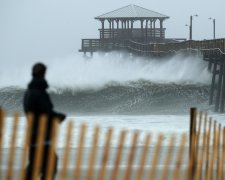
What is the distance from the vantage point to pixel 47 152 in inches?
260

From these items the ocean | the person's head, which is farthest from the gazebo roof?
the person's head

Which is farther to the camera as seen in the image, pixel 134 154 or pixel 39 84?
pixel 134 154

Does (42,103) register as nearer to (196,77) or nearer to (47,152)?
(47,152)

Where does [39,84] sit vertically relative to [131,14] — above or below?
below

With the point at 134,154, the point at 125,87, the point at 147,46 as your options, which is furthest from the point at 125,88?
the point at 134,154

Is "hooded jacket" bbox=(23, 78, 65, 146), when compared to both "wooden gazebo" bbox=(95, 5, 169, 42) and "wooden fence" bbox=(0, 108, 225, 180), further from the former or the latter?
"wooden gazebo" bbox=(95, 5, 169, 42)

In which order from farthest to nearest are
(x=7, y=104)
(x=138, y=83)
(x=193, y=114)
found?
(x=138, y=83) < (x=7, y=104) < (x=193, y=114)

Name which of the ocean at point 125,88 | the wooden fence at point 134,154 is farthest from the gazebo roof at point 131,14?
the wooden fence at point 134,154

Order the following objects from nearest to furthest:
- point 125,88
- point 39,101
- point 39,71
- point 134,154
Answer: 1. point 39,101
2. point 39,71
3. point 134,154
4. point 125,88

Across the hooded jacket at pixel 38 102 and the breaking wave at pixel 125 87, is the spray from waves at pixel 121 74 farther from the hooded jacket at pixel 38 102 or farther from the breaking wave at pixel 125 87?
the hooded jacket at pixel 38 102

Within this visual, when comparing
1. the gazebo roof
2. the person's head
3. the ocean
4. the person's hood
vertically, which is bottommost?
the ocean

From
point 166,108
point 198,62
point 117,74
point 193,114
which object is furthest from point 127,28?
point 193,114

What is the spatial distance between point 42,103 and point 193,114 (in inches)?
61.1

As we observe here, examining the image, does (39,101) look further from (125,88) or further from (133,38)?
(133,38)
